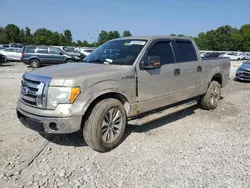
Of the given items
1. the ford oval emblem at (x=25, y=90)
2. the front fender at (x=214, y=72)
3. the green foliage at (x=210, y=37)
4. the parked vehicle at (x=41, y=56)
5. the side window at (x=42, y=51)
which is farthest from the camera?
the green foliage at (x=210, y=37)

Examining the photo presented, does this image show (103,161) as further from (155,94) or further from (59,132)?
(155,94)

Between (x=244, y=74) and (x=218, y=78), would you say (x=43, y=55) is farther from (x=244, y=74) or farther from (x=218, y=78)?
(x=218, y=78)

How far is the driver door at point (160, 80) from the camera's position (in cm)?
428

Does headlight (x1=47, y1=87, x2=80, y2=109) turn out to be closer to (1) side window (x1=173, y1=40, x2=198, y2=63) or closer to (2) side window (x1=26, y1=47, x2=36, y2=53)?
(1) side window (x1=173, y1=40, x2=198, y2=63)

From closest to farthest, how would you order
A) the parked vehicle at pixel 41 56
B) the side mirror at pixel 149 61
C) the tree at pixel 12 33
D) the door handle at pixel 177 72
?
1. the side mirror at pixel 149 61
2. the door handle at pixel 177 72
3. the parked vehicle at pixel 41 56
4. the tree at pixel 12 33

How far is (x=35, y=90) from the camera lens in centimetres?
357

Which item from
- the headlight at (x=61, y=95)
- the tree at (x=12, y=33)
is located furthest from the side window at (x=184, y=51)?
the tree at (x=12, y=33)

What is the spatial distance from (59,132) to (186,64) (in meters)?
3.16

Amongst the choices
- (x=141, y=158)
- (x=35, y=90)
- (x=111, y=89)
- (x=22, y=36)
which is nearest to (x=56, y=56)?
(x=35, y=90)

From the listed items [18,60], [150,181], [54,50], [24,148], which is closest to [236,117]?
[150,181]

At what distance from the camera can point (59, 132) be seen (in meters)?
3.46

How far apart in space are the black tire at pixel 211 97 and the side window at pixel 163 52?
75.1 inches

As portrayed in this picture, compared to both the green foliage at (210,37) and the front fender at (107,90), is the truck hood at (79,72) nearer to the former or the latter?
the front fender at (107,90)

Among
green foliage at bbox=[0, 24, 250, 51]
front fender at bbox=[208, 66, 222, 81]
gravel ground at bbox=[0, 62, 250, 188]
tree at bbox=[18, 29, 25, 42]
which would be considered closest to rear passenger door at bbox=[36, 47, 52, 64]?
gravel ground at bbox=[0, 62, 250, 188]
